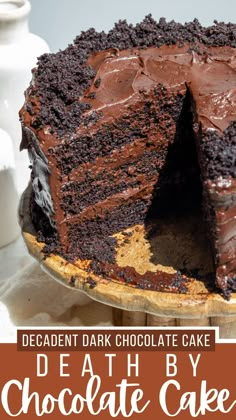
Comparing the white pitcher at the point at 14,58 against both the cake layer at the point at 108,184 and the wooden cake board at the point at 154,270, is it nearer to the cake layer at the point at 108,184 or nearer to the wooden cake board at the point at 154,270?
the wooden cake board at the point at 154,270

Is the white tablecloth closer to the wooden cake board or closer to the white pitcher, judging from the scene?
the wooden cake board

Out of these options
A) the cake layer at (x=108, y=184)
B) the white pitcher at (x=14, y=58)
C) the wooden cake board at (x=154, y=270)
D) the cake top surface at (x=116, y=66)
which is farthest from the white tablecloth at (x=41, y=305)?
the cake top surface at (x=116, y=66)

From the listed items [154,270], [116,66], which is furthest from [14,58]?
[154,270]

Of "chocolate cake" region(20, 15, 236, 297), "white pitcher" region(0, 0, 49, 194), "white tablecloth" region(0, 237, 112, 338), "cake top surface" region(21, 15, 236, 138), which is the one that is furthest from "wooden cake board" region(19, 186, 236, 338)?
"white pitcher" region(0, 0, 49, 194)

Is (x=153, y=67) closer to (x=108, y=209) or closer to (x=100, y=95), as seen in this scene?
(x=100, y=95)

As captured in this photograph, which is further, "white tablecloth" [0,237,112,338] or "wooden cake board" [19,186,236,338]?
"white tablecloth" [0,237,112,338]

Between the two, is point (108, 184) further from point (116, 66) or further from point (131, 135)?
point (116, 66)

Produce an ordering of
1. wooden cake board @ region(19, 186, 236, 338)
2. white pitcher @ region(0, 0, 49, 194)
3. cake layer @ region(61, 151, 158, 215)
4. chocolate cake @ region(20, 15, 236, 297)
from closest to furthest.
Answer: wooden cake board @ region(19, 186, 236, 338)
chocolate cake @ region(20, 15, 236, 297)
cake layer @ region(61, 151, 158, 215)
white pitcher @ region(0, 0, 49, 194)
